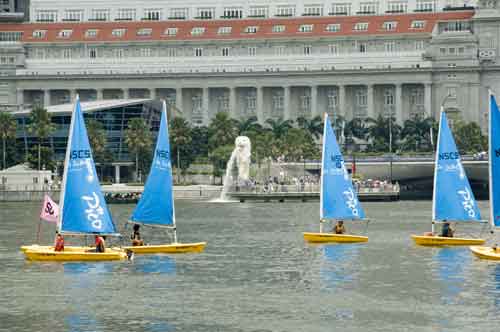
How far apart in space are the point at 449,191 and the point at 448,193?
140mm

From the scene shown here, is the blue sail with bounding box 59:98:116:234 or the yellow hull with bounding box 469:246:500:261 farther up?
the blue sail with bounding box 59:98:116:234

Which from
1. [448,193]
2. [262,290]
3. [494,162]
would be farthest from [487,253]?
[262,290]

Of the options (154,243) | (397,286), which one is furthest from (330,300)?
(154,243)

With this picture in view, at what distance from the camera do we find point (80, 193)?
322ft

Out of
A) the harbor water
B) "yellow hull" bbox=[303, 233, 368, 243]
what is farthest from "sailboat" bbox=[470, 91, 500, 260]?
"yellow hull" bbox=[303, 233, 368, 243]

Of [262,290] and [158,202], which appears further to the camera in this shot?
[158,202]

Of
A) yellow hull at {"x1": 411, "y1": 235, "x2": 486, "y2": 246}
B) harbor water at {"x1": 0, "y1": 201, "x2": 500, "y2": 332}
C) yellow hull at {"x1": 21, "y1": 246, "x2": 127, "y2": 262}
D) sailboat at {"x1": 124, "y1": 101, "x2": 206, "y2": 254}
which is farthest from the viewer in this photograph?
yellow hull at {"x1": 411, "y1": 235, "x2": 486, "y2": 246}

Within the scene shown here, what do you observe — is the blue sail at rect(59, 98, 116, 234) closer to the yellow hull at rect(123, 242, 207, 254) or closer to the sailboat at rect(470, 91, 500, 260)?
the yellow hull at rect(123, 242, 207, 254)

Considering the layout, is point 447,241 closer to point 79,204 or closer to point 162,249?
point 162,249

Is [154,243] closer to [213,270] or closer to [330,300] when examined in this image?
[213,270]

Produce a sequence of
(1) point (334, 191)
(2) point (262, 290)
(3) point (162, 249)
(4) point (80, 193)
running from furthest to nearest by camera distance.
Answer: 1. (1) point (334, 191)
2. (3) point (162, 249)
3. (4) point (80, 193)
4. (2) point (262, 290)

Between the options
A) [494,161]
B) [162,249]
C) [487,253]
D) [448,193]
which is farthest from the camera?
[448,193]

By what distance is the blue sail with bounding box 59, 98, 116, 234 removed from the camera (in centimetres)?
9738

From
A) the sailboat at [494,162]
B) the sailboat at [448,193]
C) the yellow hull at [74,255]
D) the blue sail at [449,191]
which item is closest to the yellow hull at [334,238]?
the sailboat at [448,193]
